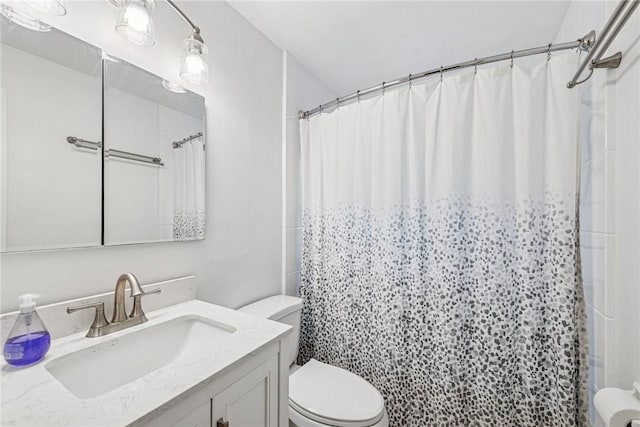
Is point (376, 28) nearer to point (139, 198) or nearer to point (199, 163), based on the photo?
point (199, 163)

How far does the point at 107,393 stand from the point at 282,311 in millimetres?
973

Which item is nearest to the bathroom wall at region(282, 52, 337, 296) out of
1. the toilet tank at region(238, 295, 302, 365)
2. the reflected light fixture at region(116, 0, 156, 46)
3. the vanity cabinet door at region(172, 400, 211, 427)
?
the toilet tank at region(238, 295, 302, 365)

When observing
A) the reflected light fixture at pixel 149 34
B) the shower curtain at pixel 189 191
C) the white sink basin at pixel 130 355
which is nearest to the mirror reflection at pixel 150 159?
the shower curtain at pixel 189 191

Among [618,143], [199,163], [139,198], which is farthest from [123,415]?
[618,143]

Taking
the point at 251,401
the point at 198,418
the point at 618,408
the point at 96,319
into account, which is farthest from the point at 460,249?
the point at 96,319

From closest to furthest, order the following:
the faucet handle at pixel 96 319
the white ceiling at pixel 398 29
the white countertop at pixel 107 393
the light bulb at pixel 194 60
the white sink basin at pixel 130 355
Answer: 1. the white countertop at pixel 107 393
2. the white sink basin at pixel 130 355
3. the faucet handle at pixel 96 319
4. the light bulb at pixel 194 60
5. the white ceiling at pixel 398 29

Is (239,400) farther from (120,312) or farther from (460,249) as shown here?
(460,249)

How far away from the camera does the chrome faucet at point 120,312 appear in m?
0.90

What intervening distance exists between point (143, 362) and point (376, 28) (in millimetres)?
1982

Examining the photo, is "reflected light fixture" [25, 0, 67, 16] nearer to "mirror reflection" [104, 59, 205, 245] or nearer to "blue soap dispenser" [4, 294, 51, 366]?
"mirror reflection" [104, 59, 205, 245]

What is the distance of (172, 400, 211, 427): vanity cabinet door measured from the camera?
2.09ft

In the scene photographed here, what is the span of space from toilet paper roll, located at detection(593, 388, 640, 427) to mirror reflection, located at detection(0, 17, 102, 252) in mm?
1636

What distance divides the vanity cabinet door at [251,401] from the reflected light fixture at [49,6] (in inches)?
47.7

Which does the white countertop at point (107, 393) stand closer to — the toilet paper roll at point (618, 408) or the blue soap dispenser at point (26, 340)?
the blue soap dispenser at point (26, 340)
